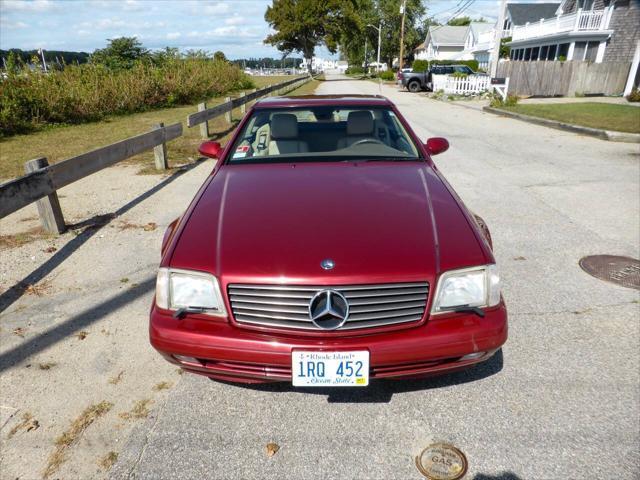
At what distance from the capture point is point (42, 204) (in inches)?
185

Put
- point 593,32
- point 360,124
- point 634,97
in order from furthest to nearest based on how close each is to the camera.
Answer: point 593,32 < point 634,97 < point 360,124

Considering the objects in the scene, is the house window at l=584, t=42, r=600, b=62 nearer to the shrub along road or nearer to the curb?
the curb

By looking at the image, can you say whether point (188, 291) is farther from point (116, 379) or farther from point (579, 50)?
point (579, 50)

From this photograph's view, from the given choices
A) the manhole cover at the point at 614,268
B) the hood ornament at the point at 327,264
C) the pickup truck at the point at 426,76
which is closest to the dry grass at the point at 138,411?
the hood ornament at the point at 327,264

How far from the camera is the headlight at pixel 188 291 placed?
2111 millimetres

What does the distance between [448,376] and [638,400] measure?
1.01 metres

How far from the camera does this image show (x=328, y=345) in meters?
2.02

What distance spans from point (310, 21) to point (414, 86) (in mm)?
39365

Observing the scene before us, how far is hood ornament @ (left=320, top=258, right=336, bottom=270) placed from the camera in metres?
2.05

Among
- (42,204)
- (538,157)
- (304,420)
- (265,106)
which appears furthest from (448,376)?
(538,157)

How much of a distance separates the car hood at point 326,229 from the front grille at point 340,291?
4cm

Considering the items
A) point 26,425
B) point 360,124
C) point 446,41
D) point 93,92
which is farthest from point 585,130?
point 446,41

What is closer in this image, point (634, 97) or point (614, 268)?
point (614, 268)

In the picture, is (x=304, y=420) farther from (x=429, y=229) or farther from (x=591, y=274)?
(x=591, y=274)
